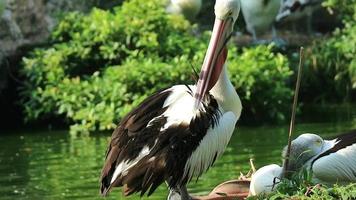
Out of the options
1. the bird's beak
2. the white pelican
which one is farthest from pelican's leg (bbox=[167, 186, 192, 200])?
the white pelican

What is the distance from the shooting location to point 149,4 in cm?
1404

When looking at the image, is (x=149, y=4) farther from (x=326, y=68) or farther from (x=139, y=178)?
(x=139, y=178)

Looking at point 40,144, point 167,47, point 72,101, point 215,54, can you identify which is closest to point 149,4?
point 167,47

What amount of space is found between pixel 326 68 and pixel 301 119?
1921 millimetres

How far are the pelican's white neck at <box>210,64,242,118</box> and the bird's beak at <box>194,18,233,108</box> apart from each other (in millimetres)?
64

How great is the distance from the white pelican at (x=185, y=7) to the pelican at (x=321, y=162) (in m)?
9.85

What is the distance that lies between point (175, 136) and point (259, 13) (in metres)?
10.4

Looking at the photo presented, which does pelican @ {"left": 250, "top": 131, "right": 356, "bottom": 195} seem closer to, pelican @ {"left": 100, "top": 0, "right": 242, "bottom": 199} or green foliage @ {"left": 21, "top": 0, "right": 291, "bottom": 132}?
pelican @ {"left": 100, "top": 0, "right": 242, "bottom": 199}

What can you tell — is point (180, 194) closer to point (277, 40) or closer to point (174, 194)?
point (174, 194)

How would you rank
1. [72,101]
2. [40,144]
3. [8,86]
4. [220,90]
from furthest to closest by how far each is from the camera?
[8,86] < [72,101] < [40,144] < [220,90]

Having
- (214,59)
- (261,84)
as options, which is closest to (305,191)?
(214,59)

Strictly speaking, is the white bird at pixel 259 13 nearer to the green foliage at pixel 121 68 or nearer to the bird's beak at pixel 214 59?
the green foliage at pixel 121 68

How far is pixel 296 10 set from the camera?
18047mm

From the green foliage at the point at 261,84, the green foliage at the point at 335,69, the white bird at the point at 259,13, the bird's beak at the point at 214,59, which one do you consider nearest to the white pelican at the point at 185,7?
the white bird at the point at 259,13
